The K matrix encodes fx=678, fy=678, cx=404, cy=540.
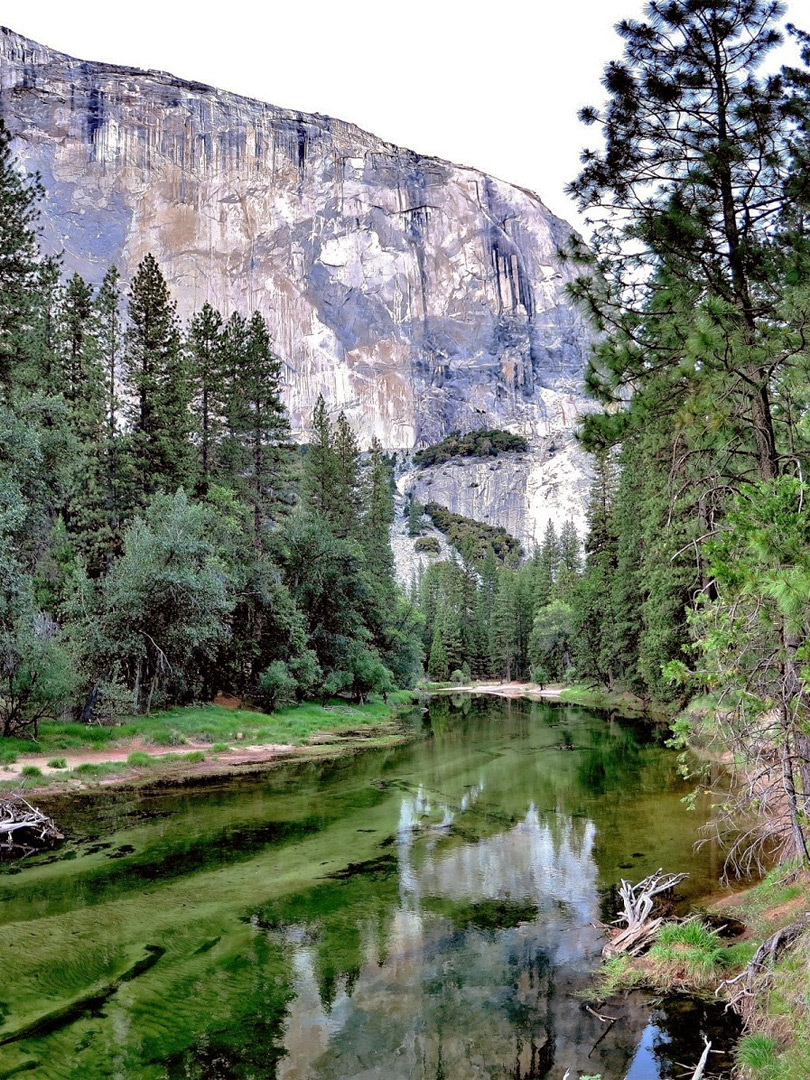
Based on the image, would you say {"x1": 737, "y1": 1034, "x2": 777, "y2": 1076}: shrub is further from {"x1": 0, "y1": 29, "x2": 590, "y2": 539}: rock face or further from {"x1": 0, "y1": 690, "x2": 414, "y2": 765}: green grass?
{"x1": 0, "y1": 29, "x2": 590, "y2": 539}: rock face

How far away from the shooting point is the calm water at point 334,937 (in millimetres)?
6543

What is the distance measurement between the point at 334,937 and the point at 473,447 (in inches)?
6046

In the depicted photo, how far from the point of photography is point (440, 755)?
2684 cm

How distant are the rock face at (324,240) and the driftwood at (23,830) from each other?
136 meters

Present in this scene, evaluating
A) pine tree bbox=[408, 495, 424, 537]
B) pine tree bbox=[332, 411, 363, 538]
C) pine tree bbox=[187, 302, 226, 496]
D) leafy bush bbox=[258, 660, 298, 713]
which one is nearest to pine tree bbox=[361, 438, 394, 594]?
pine tree bbox=[332, 411, 363, 538]

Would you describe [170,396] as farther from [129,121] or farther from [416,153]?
[416,153]

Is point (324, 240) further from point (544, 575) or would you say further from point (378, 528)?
point (378, 528)

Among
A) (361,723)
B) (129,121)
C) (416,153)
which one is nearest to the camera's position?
(361,723)

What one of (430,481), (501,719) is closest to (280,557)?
(501,719)

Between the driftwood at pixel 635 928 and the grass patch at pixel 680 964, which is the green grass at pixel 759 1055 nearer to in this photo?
the grass patch at pixel 680 964

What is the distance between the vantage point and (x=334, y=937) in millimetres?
9328

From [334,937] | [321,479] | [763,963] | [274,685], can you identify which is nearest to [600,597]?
[321,479]

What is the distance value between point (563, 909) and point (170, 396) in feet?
98.7

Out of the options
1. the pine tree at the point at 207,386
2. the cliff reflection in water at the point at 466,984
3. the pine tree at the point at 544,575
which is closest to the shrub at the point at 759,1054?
the cliff reflection in water at the point at 466,984
